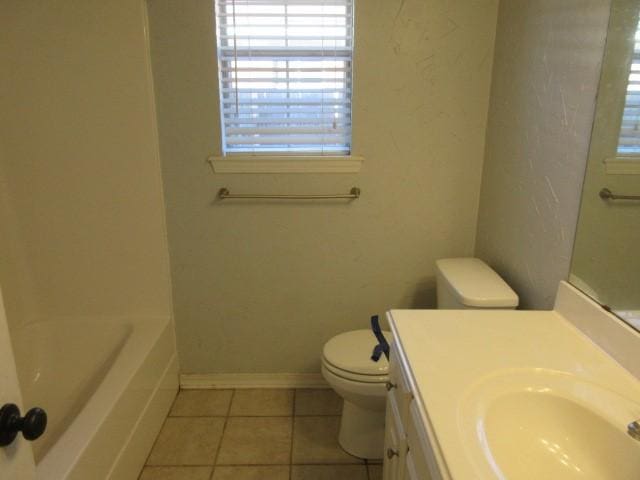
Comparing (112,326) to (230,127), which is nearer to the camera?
(230,127)

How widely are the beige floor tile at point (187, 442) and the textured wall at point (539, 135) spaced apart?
1413mm

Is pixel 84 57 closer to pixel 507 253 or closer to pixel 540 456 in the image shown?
pixel 507 253

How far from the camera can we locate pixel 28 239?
2074mm

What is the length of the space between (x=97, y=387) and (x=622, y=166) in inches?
79.8

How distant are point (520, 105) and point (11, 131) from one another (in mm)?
2092

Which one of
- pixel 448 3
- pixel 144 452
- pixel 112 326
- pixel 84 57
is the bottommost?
pixel 144 452

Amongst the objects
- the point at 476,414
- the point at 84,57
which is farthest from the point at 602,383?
the point at 84,57

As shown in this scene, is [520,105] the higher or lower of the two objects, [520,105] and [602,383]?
the higher

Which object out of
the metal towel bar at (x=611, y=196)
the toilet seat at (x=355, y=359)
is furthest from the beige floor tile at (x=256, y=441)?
the metal towel bar at (x=611, y=196)

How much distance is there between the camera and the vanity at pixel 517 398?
2.72 ft

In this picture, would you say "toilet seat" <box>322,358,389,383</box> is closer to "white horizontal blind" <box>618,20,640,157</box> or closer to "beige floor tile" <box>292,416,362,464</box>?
"beige floor tile" <box>292,416,362,464</box>

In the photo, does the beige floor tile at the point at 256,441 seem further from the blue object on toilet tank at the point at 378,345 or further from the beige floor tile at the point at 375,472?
the blue object on toilet tank at the point at 378,345

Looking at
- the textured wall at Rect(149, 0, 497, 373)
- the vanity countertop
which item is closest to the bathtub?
the textured wall at Rect(149, 0, 497, 373)

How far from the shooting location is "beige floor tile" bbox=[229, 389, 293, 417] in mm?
2146
